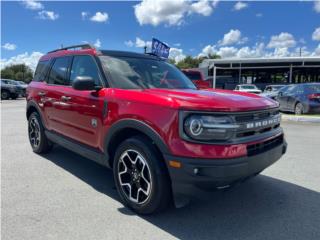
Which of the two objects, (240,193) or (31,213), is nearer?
(31,213)

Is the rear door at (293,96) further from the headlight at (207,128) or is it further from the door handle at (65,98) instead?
the headlight at (207,128)

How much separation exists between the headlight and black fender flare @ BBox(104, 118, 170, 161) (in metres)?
0.31

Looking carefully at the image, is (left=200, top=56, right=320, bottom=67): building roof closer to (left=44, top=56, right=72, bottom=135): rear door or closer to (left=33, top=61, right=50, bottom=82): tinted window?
Result: (left=33, top=61, right=50, bottom=82): tinted window

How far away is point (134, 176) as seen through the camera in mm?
3473

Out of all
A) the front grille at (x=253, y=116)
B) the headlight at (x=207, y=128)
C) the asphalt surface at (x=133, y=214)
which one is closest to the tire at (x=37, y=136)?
the asphalt surface at (x=133, y=214)

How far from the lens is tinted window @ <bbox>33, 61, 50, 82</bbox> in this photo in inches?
226

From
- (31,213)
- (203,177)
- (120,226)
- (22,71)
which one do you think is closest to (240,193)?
(203,177)

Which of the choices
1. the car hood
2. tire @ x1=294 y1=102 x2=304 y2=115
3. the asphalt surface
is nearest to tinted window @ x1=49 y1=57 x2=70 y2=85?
the asphalt surface

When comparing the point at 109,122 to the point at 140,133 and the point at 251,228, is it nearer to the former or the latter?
the point at 140,133

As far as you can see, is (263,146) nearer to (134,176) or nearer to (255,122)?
(255,122)

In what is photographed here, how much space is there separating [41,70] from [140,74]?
9.03ft

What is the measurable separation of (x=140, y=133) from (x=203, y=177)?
95 cm

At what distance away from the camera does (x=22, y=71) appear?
4124 inches

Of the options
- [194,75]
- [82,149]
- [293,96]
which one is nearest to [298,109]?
[293,96]
